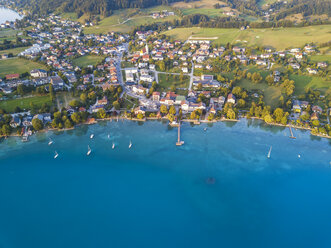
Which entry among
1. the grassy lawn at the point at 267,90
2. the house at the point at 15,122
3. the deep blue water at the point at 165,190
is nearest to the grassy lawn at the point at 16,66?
the house at the point at 15,122

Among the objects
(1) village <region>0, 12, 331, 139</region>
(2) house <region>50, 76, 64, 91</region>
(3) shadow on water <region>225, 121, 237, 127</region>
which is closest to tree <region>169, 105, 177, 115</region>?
(1) village <region>0, 12, 331, 139</region>

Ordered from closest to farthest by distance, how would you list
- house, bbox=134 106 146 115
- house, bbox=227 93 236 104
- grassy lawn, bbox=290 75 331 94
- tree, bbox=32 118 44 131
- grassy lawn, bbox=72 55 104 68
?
tree, bbox=32 118 44 131, house, bbox=134 106 146 115, house, bbox=227 93 236 104, grassy lawn, bbox=290 75 331 94, grassy lawn, bbox=72 55 104 68

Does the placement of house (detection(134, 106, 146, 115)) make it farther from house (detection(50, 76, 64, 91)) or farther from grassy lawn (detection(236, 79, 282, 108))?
grassy lawn (detection(236, 79, 282, 108))

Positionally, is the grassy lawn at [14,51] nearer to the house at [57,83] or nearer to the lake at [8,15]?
the house at [57,83]

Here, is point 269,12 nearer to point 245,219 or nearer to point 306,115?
point 306,115

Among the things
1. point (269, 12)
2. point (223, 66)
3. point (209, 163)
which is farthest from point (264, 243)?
point (269, 12)

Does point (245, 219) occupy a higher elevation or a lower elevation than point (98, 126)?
lower

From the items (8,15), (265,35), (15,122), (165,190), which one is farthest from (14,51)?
(265,35)
